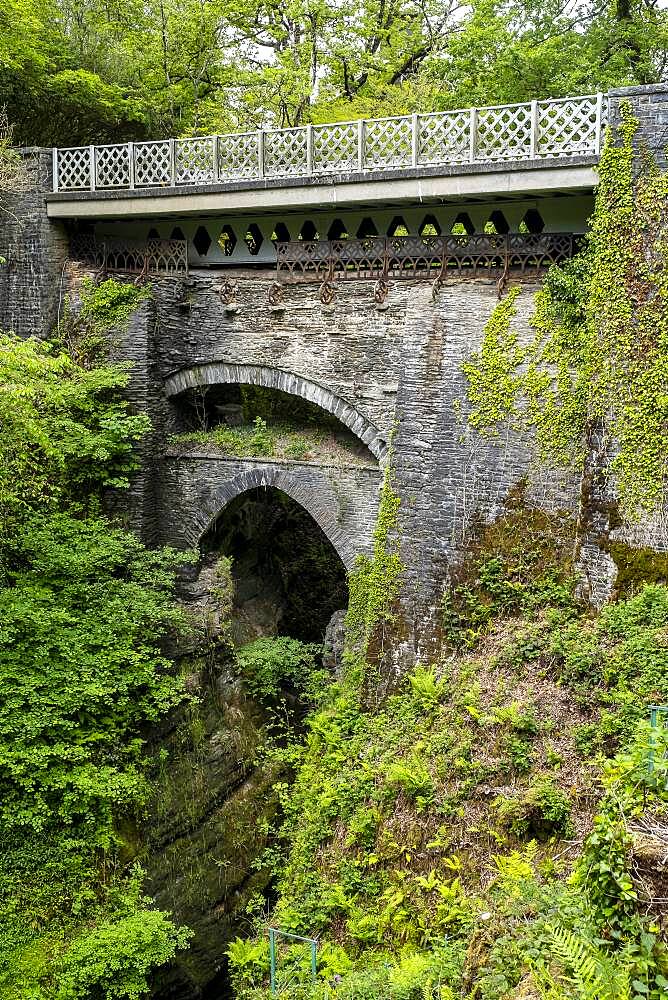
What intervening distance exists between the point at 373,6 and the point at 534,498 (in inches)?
584

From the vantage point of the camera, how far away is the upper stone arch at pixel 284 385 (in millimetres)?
13766

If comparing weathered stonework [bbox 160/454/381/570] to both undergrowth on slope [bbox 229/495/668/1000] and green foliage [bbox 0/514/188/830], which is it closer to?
undergrowth on slope [bbox 229/495/668/1000]

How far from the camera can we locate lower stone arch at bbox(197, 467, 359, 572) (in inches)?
560

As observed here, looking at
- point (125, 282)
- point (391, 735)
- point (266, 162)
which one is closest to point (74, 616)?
point (391, 735)

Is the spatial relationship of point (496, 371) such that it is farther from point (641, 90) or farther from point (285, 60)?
point (285, 60)

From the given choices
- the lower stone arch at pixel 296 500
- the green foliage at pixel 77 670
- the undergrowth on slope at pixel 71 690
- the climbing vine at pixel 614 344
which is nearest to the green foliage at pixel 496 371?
the climbing vine at pixel 614 344

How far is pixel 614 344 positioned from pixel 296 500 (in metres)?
6.35

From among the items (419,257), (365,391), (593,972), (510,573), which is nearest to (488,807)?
(510,573)

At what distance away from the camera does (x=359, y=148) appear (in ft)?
40.7

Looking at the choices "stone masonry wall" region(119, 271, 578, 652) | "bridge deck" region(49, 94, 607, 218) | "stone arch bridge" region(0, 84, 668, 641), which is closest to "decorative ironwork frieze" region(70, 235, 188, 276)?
"stone arch bridge" region(0, 84, 668, 641)

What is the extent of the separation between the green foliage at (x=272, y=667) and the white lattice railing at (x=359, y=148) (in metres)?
8.48

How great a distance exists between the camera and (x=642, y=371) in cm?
1022

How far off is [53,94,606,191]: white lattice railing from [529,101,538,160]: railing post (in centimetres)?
1

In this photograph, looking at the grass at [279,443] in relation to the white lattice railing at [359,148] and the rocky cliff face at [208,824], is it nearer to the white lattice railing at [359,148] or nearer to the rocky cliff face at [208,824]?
the rocky cliff face at [208,824]
